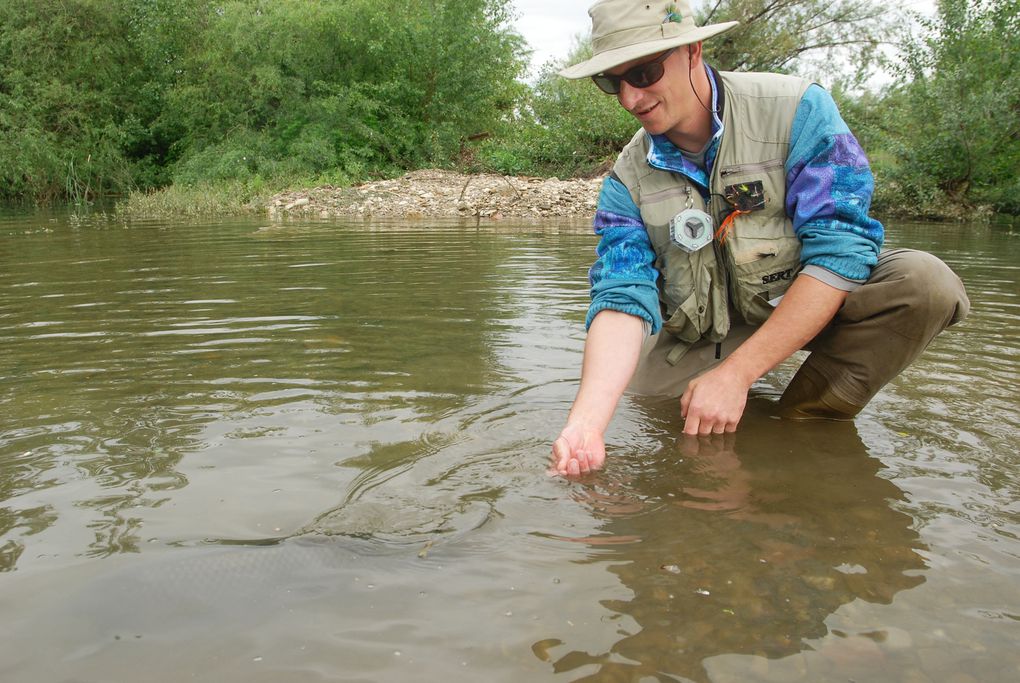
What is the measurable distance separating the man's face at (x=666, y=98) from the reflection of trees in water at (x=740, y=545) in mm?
1169

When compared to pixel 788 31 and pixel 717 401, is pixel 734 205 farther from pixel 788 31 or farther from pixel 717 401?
pixel 788 31

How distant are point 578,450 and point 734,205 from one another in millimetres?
1180

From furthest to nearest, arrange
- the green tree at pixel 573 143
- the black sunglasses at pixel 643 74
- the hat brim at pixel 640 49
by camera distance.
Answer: the green tree at pixel 573 143, the black sunglasses at pixel 643 74, the hat brim at pixel 640 49

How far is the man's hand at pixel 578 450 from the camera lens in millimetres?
2367

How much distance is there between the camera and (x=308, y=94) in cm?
2622

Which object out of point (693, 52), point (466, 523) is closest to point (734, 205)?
point (693, 52)

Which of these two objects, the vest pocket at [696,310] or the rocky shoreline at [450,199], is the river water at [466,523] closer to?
the vest pocket at [696,310]

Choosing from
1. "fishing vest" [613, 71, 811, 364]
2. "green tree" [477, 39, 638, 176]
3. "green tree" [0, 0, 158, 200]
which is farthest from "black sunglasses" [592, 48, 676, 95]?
"green tree" [0, 0, 158, 200]

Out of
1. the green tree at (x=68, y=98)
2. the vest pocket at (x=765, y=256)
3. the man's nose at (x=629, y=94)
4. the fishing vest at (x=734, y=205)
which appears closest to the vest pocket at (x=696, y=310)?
the fishing vest at (x=734, y=205)

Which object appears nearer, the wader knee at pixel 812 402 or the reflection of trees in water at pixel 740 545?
the reflection of trees in water at pixel 740 545

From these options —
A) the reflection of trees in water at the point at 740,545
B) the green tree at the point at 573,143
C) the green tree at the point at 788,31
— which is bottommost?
the reflection of trees in water at the point at 740,545

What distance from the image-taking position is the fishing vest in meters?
2.89

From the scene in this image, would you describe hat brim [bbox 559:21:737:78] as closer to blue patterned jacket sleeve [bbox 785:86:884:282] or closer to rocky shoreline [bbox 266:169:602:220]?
blue patterned jacket sleeve [bbox 785:86:884:282]

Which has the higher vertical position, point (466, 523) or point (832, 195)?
point (832, 195)
